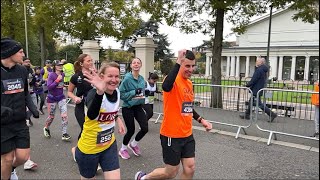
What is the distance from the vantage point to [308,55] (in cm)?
4484

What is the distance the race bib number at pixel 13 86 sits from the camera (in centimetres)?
350

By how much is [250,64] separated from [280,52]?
7964 mm

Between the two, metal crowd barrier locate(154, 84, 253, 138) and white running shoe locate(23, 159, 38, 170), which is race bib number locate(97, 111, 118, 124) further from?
metal crowd barrier locate(154, 84, 253, 138)

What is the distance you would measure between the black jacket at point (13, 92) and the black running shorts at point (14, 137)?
0.21 ft

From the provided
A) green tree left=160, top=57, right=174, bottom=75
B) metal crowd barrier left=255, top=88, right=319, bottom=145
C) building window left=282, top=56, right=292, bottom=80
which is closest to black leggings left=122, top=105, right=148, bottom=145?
green tree left=160, top=57, right=174, bottom=75

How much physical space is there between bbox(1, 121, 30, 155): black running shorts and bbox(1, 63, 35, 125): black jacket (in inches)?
→ 2.5

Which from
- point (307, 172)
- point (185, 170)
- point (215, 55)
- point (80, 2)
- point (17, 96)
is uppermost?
point (80, 2)

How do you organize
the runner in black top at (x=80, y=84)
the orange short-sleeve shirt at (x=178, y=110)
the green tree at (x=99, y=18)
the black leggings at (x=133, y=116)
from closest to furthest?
the orange short-sleeve shirt at (x=178, y=110) < the runner in black top at (x=80, y=84) < the black leggings at (x=133, y=116) < the green tree at (x=99, y=18)

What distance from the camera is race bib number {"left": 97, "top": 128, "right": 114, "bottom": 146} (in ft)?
10.9

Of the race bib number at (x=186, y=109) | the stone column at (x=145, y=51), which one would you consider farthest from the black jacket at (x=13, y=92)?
the stone column at (x=145, y=51)

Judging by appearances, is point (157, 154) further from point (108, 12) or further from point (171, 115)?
point (108, 12)

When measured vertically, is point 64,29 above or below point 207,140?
above

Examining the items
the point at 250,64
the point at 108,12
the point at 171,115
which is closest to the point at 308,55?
the point at 250,64

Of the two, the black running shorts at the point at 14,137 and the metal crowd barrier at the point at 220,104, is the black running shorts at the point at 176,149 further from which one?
the metal crowd barrier at the point at 220,104
